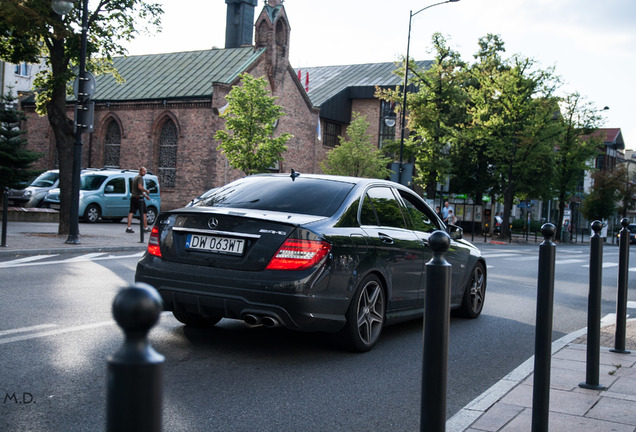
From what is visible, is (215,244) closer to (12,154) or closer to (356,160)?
(12,154)

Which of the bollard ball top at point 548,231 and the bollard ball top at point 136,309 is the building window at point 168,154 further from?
the bollard ball top at point 136,309

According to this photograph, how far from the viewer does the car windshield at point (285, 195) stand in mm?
6141

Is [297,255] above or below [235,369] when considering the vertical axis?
above

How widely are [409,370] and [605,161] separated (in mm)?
95815

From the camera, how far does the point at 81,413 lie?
3924mm

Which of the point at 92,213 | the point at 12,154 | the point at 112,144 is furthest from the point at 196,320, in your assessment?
the point at 112,144

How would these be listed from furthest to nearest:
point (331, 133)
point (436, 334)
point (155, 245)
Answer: point (331, 133)
point (155, 245)
point (436, 334)

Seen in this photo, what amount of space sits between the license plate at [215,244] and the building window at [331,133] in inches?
2051

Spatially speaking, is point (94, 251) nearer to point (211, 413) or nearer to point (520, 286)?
point (520, 286)

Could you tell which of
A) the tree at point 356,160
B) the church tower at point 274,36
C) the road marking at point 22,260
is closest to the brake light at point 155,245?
the road marking at point 22,260

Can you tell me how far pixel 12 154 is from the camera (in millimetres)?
24750

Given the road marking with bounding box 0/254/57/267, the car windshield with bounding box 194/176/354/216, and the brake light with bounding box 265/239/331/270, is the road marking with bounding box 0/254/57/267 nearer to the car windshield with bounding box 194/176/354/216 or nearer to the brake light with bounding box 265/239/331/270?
the car windshield with bounding box 194/176/354/216

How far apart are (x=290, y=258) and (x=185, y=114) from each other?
3805 centimetres

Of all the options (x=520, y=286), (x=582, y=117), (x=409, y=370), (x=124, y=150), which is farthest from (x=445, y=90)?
(x=409, y=370)
